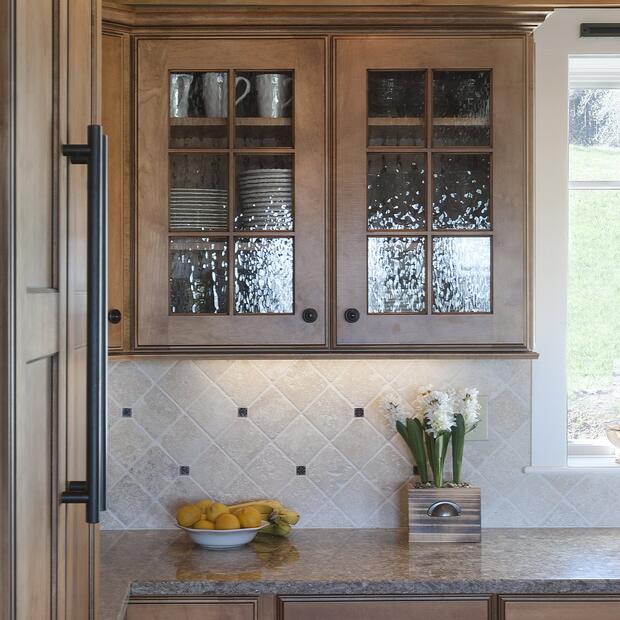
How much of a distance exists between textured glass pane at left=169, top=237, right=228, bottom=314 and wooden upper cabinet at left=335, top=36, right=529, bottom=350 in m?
0.31

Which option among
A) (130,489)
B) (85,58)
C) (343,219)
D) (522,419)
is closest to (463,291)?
(343,219)

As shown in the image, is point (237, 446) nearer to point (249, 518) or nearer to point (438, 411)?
point (249, 518)

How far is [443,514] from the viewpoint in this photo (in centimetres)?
247

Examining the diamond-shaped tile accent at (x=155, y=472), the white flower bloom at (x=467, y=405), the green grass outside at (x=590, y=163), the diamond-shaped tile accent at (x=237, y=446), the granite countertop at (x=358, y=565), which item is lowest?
the granite countertop at (x=358, y=565)

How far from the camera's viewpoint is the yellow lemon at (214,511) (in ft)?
7.97

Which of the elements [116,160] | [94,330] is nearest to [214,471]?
[116,160]

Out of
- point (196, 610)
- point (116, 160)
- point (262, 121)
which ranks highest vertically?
point (262, 121)

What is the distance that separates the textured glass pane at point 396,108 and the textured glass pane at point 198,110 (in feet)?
1.29

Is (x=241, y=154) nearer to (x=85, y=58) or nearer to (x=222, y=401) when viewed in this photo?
(x=222, y=401)

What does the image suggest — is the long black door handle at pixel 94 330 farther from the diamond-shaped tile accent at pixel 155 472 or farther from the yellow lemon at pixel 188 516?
the diamond-shaped tile accent at pixel 155 472

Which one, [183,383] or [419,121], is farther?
[183,383]

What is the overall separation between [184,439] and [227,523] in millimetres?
377

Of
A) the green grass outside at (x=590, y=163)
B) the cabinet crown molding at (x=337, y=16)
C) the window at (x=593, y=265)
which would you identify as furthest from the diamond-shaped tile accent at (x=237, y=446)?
the green grass outside at (x=590, y=163)

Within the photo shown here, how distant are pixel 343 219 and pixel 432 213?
0.24 metres
